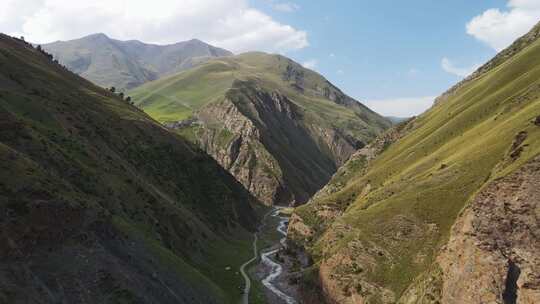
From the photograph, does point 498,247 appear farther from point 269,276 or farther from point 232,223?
point 232,223

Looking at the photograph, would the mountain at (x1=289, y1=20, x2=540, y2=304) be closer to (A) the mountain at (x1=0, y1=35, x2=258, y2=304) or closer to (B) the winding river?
(B) the winding river

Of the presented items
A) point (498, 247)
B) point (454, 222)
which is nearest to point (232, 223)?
point (454, 222)

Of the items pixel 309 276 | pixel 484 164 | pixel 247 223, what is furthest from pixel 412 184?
pixel 247 223

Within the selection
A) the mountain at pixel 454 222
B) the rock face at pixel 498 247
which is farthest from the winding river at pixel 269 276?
the rock face at pixel 498 247

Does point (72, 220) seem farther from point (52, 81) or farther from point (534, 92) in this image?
point (534, 92)

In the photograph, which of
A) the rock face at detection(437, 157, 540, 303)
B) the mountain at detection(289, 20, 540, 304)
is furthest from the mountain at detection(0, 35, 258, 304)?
the rock face at detection(437, 157, 540, 303)

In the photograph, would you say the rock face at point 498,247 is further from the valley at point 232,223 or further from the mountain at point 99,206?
the mountain at point 99,206
